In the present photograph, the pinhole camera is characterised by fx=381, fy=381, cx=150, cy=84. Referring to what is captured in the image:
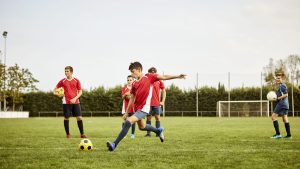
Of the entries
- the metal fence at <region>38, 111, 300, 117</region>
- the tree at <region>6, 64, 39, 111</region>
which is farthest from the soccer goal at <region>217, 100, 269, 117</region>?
the tree at <region>6, 64, 39, 111</region>

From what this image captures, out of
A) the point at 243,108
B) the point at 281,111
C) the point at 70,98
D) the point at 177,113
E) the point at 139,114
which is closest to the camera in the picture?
the point at 139,114

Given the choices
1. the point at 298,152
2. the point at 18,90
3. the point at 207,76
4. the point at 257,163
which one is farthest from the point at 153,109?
the point at 18,90

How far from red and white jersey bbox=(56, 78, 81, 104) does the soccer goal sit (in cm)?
3658

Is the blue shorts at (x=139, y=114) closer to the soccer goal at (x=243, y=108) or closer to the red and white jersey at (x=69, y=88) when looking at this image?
the red and white jersey at (x=69, y=88)

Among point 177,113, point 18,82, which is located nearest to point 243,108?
point 177,113

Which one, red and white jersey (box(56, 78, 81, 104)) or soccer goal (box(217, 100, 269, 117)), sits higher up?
red and white jersey (box(56, 78, 81, 104))

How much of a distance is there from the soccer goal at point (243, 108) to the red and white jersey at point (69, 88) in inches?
1440

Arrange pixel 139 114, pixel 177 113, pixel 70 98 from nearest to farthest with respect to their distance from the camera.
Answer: pixel 139 114
pixel 70 98
pixel 177 113

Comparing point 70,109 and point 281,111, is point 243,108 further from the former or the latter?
point 70,109

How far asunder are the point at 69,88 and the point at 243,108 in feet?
127

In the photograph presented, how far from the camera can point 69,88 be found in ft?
43.1

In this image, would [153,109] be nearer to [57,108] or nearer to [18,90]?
[57,108]

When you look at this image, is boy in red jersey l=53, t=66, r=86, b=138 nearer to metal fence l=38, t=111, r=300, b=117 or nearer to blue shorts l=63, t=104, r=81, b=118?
blue shorts l=63, t=104, r=81, b=118

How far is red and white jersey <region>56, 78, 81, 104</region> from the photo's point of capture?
13086 millimetres
